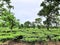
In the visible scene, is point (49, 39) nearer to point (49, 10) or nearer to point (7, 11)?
point (7, 11)

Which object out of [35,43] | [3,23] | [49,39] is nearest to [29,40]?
[35,43]

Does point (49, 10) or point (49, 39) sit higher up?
point (49, 10)

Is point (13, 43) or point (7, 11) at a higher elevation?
point (7, 11)

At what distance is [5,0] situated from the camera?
87.2 feet

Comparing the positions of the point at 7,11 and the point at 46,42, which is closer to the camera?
the point at 46,42

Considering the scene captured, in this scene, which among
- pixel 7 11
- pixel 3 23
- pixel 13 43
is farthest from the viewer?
pixel 7 11

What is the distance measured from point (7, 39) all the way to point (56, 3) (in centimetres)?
1893

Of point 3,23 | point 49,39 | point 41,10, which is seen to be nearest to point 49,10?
point 41,10

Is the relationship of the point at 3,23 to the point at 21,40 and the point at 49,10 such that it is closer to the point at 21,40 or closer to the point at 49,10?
the point at 49,10

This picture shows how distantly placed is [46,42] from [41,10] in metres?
19.8

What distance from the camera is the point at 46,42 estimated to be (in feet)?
28.5

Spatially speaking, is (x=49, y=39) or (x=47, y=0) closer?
(x=49, y=39)

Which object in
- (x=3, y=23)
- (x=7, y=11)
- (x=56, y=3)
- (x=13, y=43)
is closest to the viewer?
(x=13, y=43)

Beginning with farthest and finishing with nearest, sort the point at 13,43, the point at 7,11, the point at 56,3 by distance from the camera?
the point at 56,3 → the point at 7,11 → the point at 13,43
